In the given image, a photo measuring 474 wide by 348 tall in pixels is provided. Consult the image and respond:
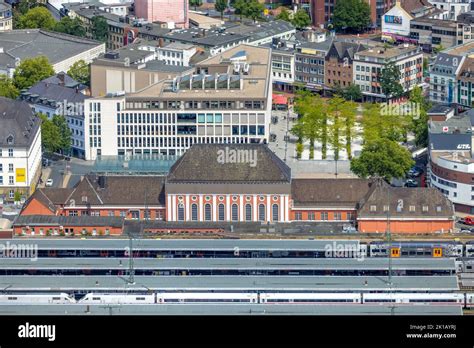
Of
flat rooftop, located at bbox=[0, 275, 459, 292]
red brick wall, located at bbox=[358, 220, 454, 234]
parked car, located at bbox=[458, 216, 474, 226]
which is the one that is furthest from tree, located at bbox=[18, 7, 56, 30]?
flat rooftop, located at bbox=[0, 275, 459, 292]

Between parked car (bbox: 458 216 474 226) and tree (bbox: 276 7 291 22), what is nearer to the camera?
parked car (bbox: 458 216 474 226)

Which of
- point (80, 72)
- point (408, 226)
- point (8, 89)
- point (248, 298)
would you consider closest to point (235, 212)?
point (408, 226)

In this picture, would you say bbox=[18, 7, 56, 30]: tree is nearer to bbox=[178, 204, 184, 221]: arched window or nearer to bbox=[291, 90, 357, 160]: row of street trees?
bbox=[291, 90, 357, 160]: row of street trees

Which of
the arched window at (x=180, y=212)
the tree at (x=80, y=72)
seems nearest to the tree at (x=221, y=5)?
the tree at (x=80, y=72)

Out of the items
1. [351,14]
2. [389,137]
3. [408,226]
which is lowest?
[408,226]

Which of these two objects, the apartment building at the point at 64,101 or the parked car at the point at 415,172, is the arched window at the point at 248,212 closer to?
the parked car at the point at 415,172

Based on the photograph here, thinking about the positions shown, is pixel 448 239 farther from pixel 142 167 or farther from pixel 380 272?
pixel 142 167

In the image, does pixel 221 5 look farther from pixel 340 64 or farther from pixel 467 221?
pixel 467 221
